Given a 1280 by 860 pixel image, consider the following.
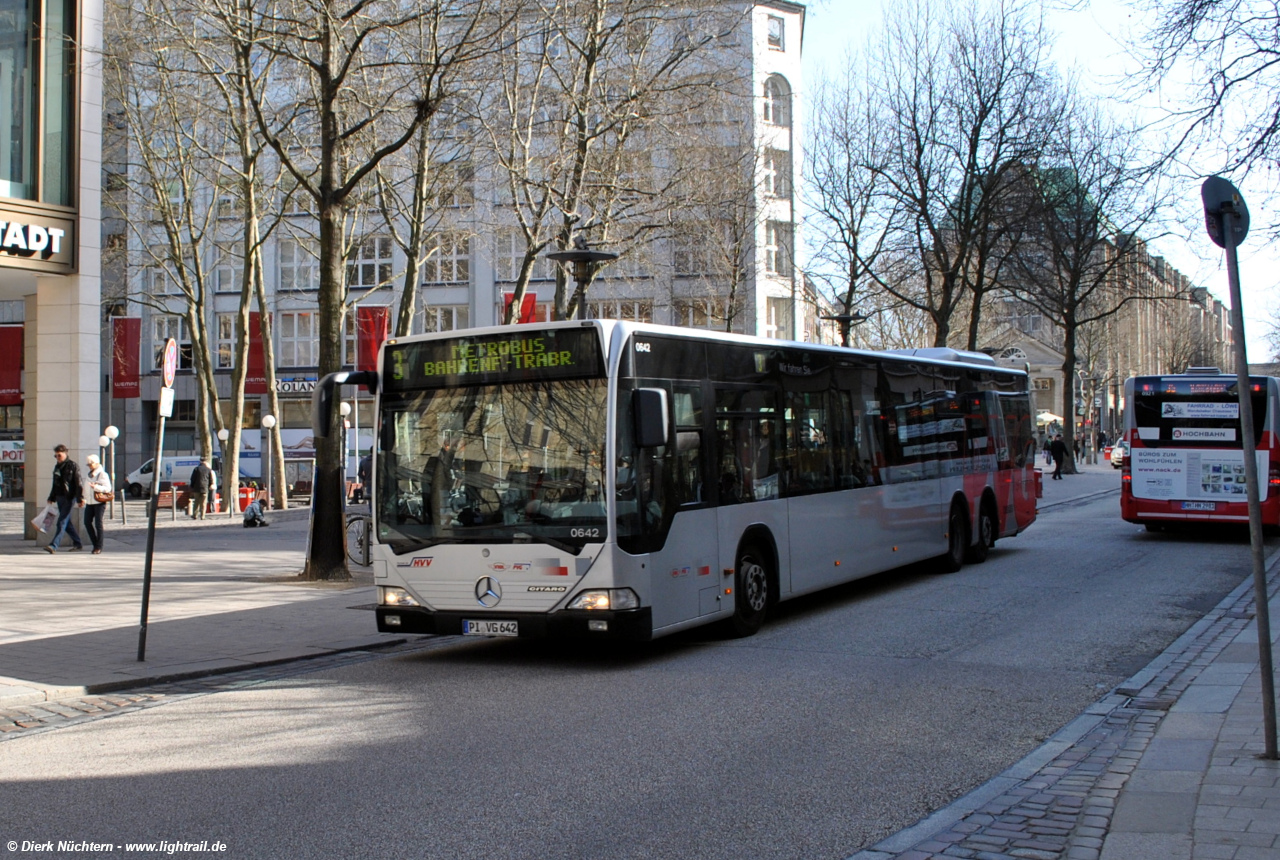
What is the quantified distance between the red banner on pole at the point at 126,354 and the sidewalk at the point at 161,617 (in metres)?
16.0

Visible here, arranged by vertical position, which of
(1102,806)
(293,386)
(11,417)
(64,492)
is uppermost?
(293,386)

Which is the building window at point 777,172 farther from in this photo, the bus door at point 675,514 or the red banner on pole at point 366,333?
the bus door at point 675,514

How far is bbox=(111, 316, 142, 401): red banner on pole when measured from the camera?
120ft

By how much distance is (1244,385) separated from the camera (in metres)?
6.21

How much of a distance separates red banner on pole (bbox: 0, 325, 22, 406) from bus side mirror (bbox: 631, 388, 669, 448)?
178 ft

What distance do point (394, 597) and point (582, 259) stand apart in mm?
7926

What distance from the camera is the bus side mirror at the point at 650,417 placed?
944 cm

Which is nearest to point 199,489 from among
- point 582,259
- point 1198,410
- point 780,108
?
point 582,259

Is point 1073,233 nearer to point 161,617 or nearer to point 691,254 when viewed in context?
point 691,254

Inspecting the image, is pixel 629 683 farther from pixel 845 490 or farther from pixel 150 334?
pixel 150 334

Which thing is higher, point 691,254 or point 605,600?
point 691,254

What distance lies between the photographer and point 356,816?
5.69m

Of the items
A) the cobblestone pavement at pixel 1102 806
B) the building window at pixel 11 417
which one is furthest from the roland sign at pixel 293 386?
the cobblestone pavement at pixel 1102 806

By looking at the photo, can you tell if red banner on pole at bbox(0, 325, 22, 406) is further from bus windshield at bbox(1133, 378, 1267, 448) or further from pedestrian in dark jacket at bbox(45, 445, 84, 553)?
bus windshield at bbox(1133, 378, 1267, 448)
